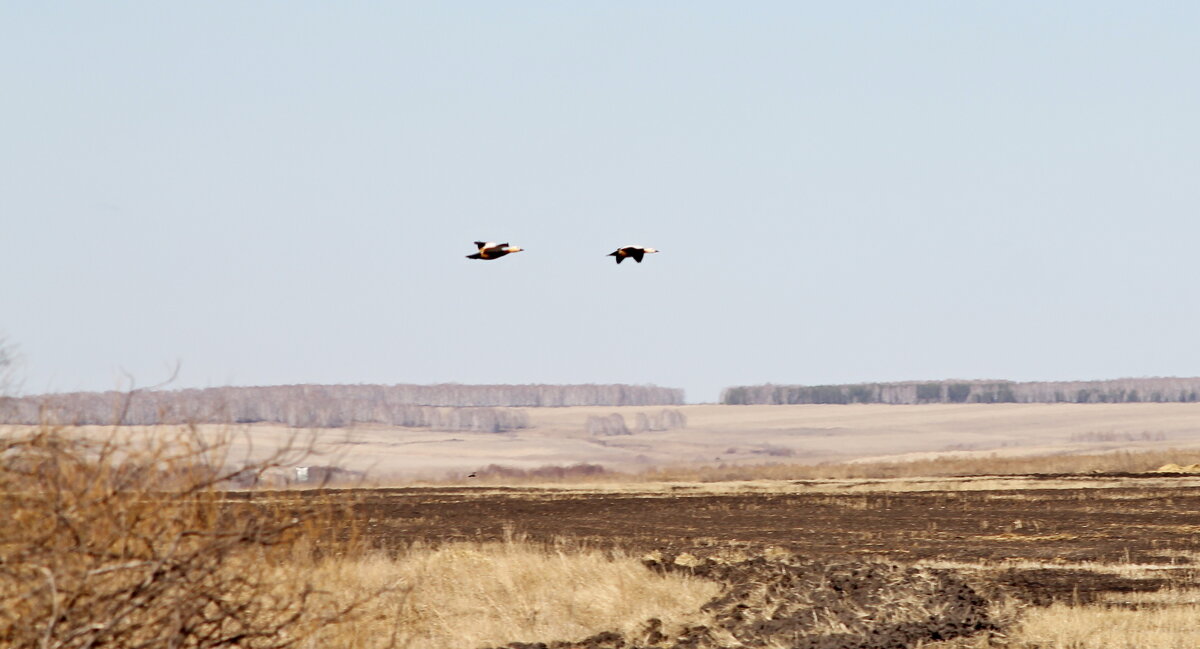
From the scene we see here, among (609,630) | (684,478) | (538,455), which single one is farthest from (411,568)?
(538,455)

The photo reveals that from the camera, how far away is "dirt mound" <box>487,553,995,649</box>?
53.9 ft

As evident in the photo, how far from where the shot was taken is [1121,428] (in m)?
159

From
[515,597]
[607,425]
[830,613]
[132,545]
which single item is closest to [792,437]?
[607,425]

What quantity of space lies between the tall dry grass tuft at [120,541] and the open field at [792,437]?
119 m

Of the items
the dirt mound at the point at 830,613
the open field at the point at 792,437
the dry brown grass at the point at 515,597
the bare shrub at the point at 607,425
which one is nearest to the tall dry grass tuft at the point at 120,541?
the dry brown grass at the point at 515,597

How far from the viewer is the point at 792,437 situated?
167625mm

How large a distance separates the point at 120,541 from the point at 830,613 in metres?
10.3

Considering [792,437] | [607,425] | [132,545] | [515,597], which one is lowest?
[515,597]

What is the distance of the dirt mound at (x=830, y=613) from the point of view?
16422mm

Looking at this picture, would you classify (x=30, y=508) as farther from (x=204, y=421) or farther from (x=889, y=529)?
(x=889, y=529)

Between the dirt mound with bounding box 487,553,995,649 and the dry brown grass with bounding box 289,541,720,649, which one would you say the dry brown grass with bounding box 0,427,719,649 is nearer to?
the dry brown grass with bounding box 289,541,720,649

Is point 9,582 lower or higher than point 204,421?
lower

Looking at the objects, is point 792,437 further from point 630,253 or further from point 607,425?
point 630,253

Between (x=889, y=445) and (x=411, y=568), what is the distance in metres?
140
